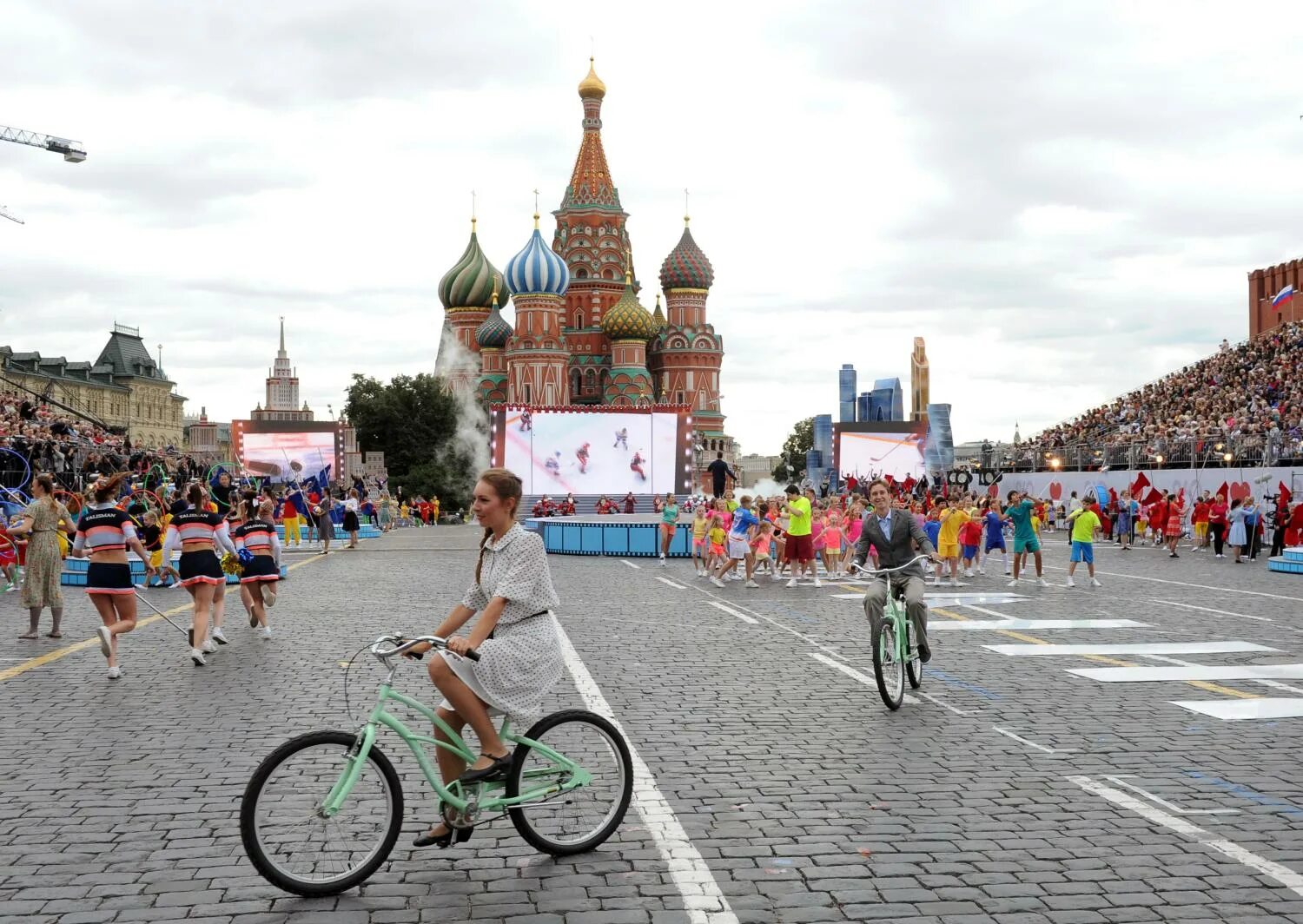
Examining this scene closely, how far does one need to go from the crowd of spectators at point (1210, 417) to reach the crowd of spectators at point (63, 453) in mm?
27583

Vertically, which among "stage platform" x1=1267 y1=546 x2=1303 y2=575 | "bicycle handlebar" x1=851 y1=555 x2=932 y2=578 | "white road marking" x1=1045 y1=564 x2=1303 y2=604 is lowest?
"white road marking" x1=1045 y1=564 x2=1303 y2=604

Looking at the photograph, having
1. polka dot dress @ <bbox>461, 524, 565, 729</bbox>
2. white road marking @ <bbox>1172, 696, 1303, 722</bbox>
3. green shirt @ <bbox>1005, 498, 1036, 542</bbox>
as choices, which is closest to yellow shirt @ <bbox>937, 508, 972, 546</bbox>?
green shirt @ <bbox>1005, 498, 1036, 542</bbox>

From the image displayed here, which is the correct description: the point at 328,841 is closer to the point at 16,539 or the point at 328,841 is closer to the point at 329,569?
the point at 16,539

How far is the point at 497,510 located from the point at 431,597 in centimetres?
1301

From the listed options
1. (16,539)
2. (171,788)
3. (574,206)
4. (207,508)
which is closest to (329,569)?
(16,539)

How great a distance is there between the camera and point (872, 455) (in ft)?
166

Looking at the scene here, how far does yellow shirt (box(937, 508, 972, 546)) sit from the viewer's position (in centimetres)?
2039

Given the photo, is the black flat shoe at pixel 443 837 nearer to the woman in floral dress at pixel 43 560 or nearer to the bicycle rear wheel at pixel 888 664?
the bicycle rear wheel at pixel 888 664

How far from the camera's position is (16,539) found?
63.3 ft

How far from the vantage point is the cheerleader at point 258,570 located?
13352 millimetres

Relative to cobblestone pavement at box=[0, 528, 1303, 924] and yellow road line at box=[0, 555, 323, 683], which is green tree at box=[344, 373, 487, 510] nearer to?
yellow road line at box=[0, 555, 323, 683]

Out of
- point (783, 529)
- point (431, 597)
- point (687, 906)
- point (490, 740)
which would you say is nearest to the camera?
point (687, 906)

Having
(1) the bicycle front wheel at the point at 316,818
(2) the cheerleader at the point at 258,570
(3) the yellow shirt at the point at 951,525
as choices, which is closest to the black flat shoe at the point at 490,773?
(1) the bicycle front wheel at the point at 316,818

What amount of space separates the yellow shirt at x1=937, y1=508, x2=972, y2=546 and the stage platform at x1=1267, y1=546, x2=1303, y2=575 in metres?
6.63
